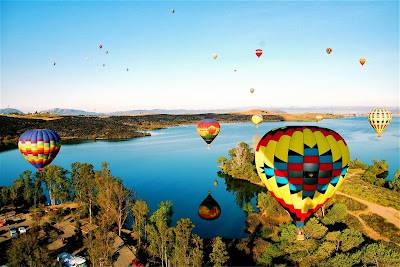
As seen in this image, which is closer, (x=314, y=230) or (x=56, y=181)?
(x=314, y=230)

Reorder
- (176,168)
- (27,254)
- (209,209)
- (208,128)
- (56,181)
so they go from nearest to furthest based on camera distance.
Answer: (27,254) < (209,209) < (56,181) < (208,128) < (176,168)

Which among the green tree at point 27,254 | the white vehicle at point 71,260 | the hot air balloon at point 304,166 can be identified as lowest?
the white vehicle at point 71,260

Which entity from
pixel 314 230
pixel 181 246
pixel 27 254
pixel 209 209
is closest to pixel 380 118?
pixel 209 209

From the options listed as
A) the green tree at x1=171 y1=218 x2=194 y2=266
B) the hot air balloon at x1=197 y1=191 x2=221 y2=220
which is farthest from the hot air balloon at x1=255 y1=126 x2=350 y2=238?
the hot air balloon at x1=197 y1=191 x2=221 y2=220

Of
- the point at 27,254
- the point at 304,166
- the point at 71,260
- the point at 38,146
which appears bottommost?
the point at 71,260

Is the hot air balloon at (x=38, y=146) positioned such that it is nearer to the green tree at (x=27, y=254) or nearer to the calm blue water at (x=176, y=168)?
the green tree at (x=27, y=254)

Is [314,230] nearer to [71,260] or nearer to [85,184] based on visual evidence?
[71,260]

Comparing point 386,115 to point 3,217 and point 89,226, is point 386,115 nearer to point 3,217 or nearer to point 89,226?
point 89,226

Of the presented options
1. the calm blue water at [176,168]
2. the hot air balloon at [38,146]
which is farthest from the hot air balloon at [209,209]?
the hot air balloon at [38,146]
